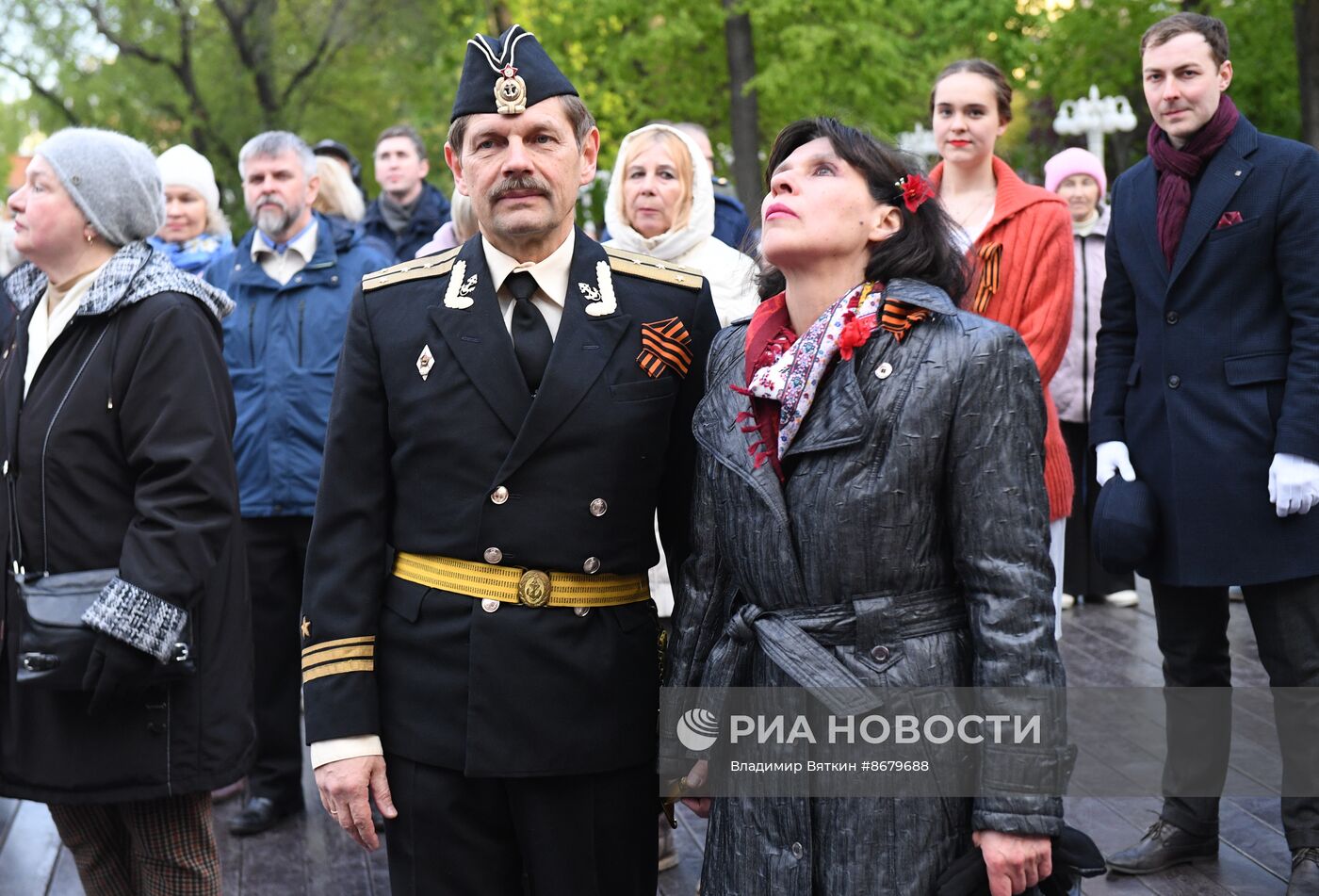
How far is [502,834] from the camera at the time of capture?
2941 mm

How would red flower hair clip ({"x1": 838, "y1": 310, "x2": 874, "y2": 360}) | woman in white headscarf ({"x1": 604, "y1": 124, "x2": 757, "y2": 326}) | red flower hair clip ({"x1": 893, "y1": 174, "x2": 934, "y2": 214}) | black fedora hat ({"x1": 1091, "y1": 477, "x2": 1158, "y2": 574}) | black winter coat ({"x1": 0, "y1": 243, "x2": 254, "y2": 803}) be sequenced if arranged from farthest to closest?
woman in white headscarf ({"x1": 604, "y1": 124, "x2": 757, "y2": 326}), black fedora hat ({"x1": 1091, "y1": 477, "x2": 1158, "y2": 574}), black winter coat ({"x1": 0, "y1": 243, "x2": 254, "y2": 803}), red flower hair clip ({"x1": 893, "y1": 174, "x2": 934, "y2": 214}), red flower hair clip ({"x1": 838, "y1": 310, "x2": 874, "y2": 360})

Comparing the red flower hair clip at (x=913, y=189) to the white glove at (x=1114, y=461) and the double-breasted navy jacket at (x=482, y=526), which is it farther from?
the white glove at (x=1114, y=461)

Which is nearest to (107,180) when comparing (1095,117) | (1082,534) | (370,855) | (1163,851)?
(370,855)

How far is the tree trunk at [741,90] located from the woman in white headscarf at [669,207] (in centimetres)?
1511

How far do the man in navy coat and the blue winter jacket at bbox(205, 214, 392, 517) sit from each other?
2.86m

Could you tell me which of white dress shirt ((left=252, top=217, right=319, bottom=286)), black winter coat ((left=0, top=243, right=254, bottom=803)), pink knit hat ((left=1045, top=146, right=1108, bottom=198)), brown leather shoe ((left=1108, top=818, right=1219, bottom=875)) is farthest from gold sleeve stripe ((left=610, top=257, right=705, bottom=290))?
pink knit hat ((left=1045, top=146, right=1108, bottom=198))

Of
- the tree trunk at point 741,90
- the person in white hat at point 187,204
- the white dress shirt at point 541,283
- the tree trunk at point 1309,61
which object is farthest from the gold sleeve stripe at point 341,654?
the tree trunk at point 741,90

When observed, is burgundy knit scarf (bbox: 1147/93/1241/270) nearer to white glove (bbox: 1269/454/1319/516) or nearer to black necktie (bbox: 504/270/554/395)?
white glove (bbox: 1269/454/1319/516)

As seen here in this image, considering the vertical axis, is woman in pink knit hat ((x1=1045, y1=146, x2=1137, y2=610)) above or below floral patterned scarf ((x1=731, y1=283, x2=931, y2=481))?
below

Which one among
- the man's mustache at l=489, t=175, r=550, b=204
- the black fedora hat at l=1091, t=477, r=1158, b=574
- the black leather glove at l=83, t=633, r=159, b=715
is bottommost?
the black fedora hat at l=1091, t=477, r=1158, b=574

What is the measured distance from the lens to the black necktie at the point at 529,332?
295 cm

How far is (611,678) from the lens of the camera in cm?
293

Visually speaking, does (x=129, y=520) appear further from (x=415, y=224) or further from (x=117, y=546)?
(x=415, y=224)

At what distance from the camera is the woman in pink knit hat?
7.82 m
